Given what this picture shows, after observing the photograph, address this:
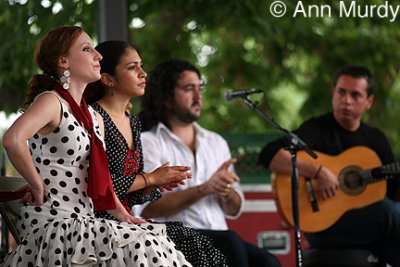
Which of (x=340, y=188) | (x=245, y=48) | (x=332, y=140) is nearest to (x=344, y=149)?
(x=332, y=140)

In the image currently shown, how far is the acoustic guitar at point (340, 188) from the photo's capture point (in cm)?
503

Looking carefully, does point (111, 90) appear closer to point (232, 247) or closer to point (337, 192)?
point (232, 247)

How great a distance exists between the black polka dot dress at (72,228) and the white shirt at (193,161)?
1.14 m

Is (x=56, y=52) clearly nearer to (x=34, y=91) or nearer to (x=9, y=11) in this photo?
(x=34, y=91)

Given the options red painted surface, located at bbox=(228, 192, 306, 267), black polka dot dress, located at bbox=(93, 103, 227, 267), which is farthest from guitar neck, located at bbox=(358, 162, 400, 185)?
black polka dot dress, located at bbox=(93, 103, 227, 267)

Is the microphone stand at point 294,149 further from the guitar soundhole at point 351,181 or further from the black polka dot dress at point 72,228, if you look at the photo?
the black polka dot dress at point 72,228

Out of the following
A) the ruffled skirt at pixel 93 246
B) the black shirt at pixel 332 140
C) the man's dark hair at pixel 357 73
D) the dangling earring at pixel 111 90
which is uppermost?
the man's dark hair at pixel 357 73

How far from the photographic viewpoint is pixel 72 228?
3.04 meters

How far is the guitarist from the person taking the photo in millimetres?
4824

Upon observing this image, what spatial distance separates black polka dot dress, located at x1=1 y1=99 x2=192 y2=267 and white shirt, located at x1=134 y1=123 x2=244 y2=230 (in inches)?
44.8

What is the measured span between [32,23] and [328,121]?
2.28 m

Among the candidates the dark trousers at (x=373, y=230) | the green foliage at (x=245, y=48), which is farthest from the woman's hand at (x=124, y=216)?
the green foliage at (x=245, y=48)

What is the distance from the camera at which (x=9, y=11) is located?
6.57 m

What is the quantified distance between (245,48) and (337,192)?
341cm
